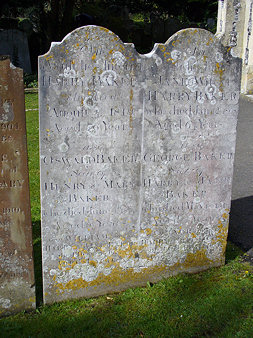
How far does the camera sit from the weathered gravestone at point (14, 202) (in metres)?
3.14

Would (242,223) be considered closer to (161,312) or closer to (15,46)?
(161,312)

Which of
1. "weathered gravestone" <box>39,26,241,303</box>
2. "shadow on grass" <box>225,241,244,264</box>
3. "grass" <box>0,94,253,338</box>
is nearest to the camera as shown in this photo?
"grass" <box>0,94,253,338</box>

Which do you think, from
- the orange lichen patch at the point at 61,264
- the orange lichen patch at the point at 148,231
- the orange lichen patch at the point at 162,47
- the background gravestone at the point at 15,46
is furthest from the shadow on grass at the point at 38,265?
the background gravestone at the point at 15,46

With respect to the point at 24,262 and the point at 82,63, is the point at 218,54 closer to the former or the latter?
the point at 82,63

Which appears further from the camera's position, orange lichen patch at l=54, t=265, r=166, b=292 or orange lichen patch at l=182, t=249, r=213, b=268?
orange lichen patch at l=182, t=249, r=213, b=268

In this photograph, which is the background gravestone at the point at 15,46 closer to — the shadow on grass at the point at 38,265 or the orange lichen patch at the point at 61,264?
the shadow on grass at the point at 38,265

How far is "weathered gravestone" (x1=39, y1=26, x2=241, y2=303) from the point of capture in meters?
3.37

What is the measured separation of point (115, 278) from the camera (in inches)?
152

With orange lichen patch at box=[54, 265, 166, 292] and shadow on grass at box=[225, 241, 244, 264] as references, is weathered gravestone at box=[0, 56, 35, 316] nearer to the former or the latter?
orange lichen patch at box=[54, 265, 166, 292]

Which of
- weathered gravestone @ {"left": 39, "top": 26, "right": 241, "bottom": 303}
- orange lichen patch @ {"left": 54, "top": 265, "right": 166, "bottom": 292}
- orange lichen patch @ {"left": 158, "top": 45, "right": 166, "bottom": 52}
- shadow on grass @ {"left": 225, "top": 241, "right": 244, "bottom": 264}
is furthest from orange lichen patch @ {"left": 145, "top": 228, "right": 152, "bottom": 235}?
orange lichen patch @ {"left": 158, "top": 45, "right": 166, "bottom": 52}

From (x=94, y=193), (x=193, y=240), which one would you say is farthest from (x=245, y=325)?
(x=94, y=193)

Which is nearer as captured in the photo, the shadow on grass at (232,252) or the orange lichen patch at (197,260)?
the orange lichen patch at (197,260)

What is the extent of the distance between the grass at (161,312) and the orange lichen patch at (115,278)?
0.39ft

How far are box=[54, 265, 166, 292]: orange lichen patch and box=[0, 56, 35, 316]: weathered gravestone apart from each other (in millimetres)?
349
